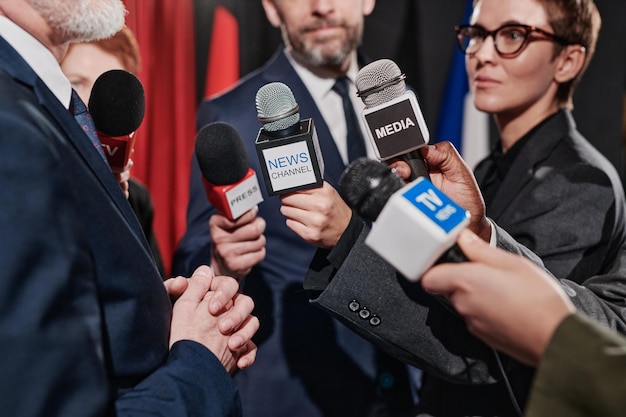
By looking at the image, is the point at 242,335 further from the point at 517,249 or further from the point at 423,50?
the point at 423,50

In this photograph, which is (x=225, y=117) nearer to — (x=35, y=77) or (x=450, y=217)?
(x=35, y=77)

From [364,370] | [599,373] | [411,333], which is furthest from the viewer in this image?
[364,370]

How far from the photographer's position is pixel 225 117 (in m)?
1.97

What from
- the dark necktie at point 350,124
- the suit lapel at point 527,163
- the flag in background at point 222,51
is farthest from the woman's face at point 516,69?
the flag in background at point 222,51

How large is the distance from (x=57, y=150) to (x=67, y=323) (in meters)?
0.23

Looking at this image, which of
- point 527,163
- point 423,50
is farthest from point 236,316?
point 423,50

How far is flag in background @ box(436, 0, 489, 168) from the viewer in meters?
3.14

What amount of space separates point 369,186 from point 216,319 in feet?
1.40

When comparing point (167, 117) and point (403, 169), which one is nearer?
point (403, 169)

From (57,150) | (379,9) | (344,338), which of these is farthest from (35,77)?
(379,9)

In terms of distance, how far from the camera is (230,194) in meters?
1.48

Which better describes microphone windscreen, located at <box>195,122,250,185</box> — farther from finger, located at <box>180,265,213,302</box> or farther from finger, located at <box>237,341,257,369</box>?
finger, located at <box>237,341,257,369</box>

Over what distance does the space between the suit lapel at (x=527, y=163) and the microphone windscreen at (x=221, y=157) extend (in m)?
0.59

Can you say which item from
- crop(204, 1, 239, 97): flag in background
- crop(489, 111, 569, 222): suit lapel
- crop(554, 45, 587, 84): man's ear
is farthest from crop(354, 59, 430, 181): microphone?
crop(204, 1, 239, 97): flag in background
